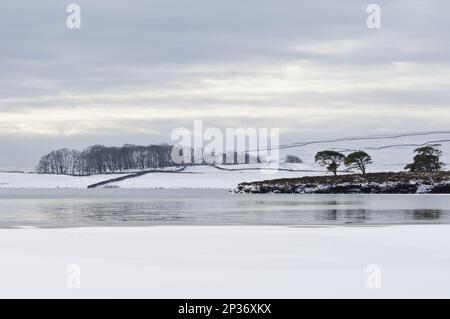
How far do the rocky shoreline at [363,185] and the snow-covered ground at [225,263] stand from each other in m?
72.2

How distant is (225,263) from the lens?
62.4ft

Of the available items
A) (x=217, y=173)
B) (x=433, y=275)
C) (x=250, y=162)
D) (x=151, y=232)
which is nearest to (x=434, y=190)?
(x=217, y=173)

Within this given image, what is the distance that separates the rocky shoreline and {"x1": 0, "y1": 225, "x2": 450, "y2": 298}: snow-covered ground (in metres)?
72.2

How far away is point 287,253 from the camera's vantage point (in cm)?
2086

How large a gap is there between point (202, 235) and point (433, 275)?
10.7 metres

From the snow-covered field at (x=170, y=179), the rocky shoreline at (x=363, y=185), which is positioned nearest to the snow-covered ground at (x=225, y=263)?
the rocky shoreline at (x=363, y=185)

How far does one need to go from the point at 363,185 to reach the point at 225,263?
278 feet

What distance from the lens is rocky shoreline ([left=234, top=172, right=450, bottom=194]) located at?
321 ft

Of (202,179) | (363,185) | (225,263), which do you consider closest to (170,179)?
(202,179)

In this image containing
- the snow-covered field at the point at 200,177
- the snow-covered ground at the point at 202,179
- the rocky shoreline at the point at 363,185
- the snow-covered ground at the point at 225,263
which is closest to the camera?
the snow-covered ground at the point at 225,263

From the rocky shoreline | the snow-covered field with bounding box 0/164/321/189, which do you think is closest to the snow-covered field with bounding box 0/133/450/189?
the snow-covered field with bounding box 0/164/321/189

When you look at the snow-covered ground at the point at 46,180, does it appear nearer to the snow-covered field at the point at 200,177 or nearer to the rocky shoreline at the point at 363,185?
the snow-covered field at the point at 200,177

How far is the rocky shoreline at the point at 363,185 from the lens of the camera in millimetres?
97750
